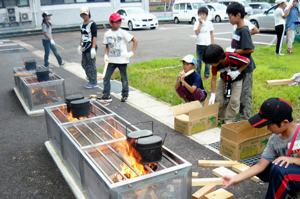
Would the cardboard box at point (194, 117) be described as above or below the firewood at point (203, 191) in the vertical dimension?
above

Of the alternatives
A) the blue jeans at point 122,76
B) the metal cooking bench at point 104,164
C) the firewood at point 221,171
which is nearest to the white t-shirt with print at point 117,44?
the blue jeans at point 122,76

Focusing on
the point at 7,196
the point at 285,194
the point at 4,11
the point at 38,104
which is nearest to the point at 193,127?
the point at 285,194

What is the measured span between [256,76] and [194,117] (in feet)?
13.4

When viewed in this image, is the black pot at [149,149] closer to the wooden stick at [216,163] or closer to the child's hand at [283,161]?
the child's hand at [283,161]

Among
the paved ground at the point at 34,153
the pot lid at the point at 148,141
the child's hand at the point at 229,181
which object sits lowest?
the paved ground at the point at 34,153

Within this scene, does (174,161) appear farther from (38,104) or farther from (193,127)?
(38,104)

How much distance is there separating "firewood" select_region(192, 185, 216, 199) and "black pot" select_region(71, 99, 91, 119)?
194 cm

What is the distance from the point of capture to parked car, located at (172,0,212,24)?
84.2 ft

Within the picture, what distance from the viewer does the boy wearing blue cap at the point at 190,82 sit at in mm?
5887

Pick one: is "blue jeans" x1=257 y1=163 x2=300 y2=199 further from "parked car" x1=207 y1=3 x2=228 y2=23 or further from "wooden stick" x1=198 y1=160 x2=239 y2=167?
"parked car" x1=207 y1=3 x2=228 y2=23

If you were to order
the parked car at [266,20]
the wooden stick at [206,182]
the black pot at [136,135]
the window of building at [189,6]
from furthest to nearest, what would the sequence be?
the window of building at [189,6], the parked car at [266,20], the wooden stick at [206,182], the black pot at [136,135]

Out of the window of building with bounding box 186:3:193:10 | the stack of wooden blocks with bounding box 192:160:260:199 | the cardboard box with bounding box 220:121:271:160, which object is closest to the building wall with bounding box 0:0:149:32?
the window of building with bounding box 186:3:193:10

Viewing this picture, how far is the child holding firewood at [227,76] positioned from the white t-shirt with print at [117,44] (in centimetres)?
226

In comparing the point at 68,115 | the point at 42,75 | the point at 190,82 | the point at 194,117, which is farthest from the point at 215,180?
the point at 42,75
